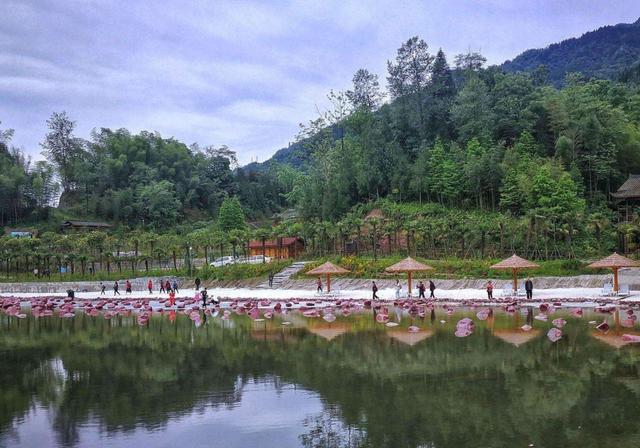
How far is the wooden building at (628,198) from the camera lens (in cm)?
5153

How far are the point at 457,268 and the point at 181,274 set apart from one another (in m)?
22.8

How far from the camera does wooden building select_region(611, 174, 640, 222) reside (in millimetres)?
51531

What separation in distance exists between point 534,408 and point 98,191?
3542 inches

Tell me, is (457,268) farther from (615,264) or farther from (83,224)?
(83,224)

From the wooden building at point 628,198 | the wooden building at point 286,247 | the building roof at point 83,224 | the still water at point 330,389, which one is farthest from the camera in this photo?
the building roof at point 83,224

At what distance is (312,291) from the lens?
1613 inches

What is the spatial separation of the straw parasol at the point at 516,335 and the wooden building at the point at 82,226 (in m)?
67.8

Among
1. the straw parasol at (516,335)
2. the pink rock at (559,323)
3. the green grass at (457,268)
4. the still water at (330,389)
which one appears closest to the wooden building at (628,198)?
the green grass at (457,268)

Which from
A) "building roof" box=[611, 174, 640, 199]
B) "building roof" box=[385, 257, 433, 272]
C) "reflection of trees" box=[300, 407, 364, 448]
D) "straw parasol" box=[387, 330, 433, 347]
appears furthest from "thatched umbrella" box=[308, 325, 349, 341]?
"building roof" box=[611, 174, 640, 199]

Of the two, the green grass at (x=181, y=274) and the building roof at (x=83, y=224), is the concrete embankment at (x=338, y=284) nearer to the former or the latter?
the green grass at (x=181, y=274)

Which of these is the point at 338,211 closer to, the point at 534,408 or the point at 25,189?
the point at 25,189

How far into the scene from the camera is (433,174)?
61.1 m

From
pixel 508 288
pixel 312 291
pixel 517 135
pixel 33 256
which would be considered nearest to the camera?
pixel 508 288

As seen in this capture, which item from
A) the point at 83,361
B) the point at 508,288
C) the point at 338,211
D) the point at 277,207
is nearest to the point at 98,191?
the point at 277,207
